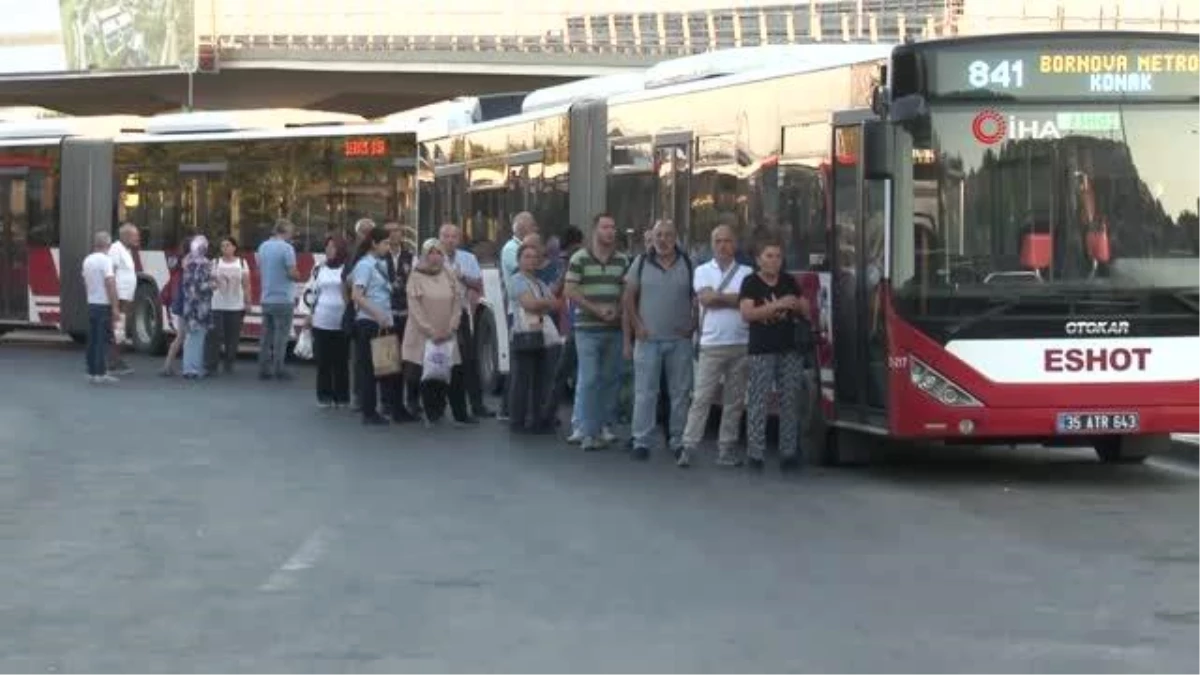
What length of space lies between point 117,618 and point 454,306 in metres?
9.59

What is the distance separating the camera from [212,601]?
9836 millimetres

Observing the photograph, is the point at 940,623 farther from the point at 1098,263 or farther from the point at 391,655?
the point at 1098,263

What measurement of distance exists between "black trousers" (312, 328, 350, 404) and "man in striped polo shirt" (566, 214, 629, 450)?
4469 millimetres

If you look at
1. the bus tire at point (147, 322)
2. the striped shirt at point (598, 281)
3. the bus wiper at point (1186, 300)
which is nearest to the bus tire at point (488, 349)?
the striped shirt at point (598, 281)

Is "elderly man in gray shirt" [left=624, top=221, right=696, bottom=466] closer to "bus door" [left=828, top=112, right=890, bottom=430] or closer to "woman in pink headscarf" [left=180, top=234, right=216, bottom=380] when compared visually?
"bus door" [left=828, top=112, right=890, bottom=430]

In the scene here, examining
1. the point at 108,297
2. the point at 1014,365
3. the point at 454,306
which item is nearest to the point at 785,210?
the point at 1014,365

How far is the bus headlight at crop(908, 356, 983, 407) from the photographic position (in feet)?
46.2

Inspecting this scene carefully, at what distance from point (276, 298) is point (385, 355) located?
20.0ft

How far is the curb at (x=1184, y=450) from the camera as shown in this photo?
16.7 meters

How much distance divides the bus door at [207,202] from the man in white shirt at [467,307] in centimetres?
1110

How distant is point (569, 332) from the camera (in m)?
18.5

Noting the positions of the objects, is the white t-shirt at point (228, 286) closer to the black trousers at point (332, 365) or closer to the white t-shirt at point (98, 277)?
the white t-shirt at point (98, 277)

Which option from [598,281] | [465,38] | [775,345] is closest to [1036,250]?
[775,345]

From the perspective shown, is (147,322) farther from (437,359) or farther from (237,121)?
(437,359)
